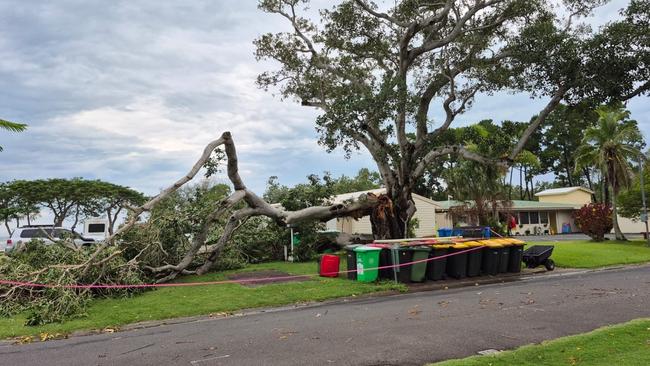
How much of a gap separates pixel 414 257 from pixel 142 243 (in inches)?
326

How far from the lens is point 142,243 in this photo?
15070 mm

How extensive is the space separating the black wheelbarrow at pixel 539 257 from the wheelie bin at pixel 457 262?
3559mm

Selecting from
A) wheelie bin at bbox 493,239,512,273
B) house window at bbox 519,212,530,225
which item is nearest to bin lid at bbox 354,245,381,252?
wheelie bin at bbox 493,239,512,273

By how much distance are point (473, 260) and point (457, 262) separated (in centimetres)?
72

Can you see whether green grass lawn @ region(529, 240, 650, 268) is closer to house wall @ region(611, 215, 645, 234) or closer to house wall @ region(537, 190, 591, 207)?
house wall @ region(611, 215, 645, 234)

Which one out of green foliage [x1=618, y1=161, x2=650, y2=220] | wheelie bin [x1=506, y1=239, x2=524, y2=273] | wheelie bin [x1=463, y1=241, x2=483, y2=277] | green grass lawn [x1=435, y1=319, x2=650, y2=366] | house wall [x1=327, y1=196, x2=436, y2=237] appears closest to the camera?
green grass lawn [x1=435, y1=319, x2=650, y2=366]

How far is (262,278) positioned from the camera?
14922 millimetres

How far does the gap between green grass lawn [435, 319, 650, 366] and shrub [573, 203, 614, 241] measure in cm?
2488

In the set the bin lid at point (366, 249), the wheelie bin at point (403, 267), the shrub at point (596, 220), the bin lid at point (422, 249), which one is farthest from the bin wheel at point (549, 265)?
the shrub at point (596, 220)

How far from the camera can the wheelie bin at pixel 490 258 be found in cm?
1565

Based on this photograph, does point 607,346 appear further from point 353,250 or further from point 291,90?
point 291,90

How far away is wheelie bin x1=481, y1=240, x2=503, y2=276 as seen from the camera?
51.3ft

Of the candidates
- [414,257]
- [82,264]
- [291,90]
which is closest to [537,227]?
[291,90]

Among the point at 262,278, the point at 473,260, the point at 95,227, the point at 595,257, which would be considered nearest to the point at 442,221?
the point at 595,257
